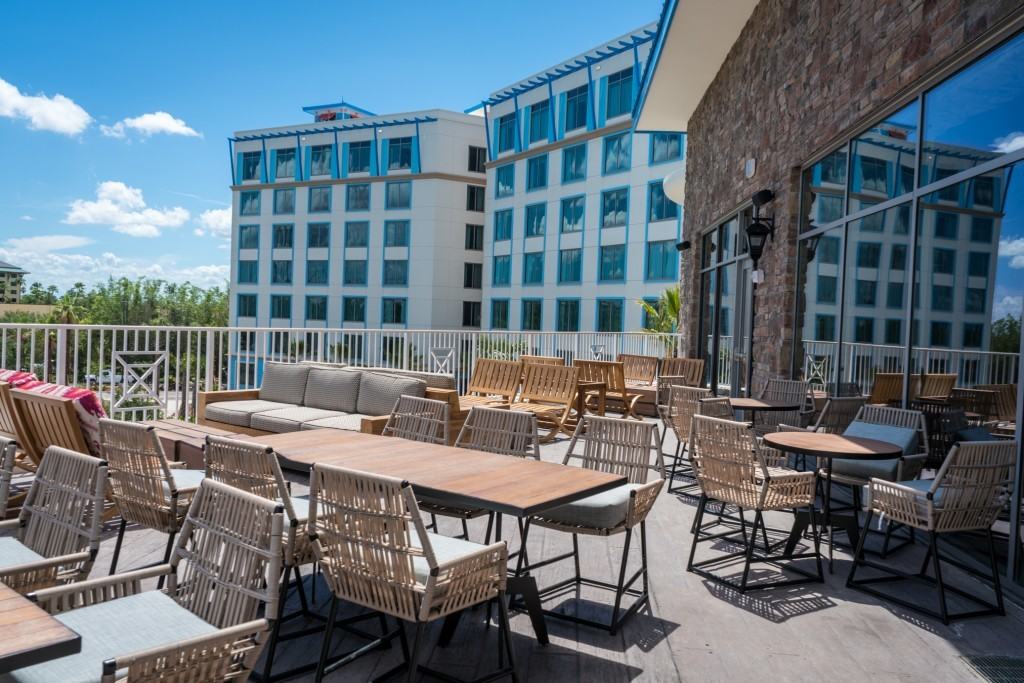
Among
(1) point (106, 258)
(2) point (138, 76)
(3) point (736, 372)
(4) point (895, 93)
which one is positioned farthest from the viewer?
(1) point (106, 258)

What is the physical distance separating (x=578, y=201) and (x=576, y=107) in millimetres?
3634

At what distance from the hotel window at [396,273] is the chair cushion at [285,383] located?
28.0m

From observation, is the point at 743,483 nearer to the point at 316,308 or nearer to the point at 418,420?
the point at 418,420

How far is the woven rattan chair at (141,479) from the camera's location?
11.0 feet

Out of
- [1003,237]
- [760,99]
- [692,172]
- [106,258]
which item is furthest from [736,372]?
[106,258]

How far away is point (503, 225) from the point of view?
3269 cm

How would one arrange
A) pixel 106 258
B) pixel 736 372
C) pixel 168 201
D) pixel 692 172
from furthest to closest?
pixel 168 201, pixel 106 258, pixel 692 172, pixel 736 372

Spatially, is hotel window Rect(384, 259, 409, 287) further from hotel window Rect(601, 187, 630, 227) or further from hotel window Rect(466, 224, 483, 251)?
hotel window Rect(601, 187, 630, 227)

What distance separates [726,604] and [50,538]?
9.91ft

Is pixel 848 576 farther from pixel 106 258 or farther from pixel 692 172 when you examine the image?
pixel 106 258

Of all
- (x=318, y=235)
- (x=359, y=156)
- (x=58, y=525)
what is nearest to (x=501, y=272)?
(x=359, y=156)

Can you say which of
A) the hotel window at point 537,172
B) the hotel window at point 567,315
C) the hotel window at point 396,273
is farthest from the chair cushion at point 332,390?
the hotel window at point 396,273

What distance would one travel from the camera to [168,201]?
128 m

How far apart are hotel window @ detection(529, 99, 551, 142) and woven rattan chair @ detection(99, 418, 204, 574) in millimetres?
28389
